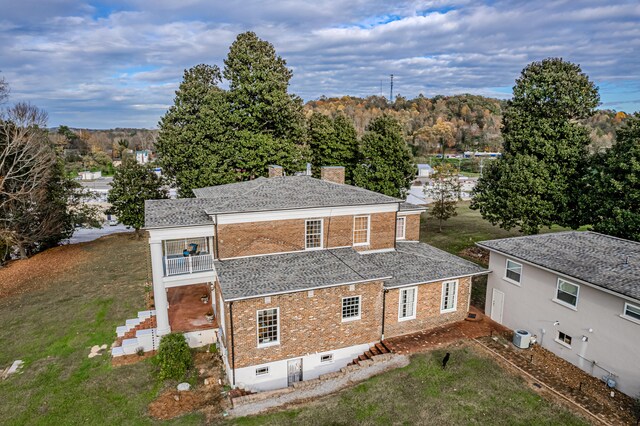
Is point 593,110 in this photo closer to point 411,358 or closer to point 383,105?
point 411,358

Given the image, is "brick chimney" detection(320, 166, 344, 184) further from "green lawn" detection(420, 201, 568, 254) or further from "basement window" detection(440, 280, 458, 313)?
"green lawn" detection(420, 201, 568, 254)

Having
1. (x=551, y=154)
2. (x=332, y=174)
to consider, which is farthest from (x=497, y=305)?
(x=551, y=154)

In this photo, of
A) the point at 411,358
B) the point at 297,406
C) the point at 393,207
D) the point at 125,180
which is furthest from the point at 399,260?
the point at 125,180

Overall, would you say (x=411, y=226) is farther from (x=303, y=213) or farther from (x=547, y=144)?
(x=547, y=144)

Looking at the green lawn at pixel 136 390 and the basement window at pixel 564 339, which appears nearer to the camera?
the green lawn at pixel 136 390

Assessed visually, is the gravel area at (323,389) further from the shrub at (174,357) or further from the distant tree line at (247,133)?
the distant tree line at (247,133)

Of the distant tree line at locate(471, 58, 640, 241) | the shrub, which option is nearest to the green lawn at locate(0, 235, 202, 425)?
the shrub

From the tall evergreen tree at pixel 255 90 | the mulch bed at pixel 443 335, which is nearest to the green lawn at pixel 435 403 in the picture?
the mulch bed at pixel 443 335
